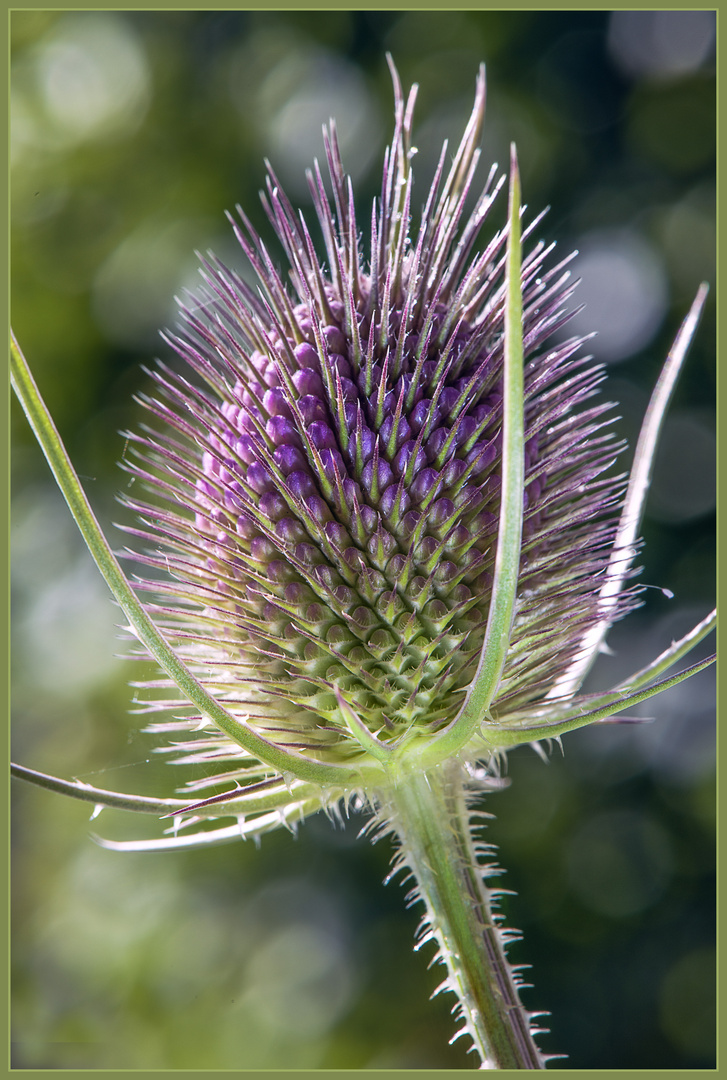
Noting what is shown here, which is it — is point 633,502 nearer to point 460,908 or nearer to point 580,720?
point 580,720

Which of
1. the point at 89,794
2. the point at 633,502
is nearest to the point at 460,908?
the point at 89,794

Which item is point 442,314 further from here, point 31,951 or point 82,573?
point 31,951

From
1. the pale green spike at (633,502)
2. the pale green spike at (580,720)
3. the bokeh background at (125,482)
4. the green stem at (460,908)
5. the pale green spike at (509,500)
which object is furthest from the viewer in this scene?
the bokeh background at (125,482)

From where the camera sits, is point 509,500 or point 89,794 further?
point 89,794

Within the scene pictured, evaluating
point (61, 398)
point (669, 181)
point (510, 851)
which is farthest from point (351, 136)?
point (510, 851)

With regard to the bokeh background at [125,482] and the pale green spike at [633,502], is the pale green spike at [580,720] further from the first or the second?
the bokeh background at [125,482]

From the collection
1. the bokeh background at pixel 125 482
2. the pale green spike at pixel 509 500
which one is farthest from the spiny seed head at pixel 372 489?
the bokeh background at pixel 125 482

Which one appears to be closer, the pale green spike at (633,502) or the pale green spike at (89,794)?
the pale green spike at (89,794)
